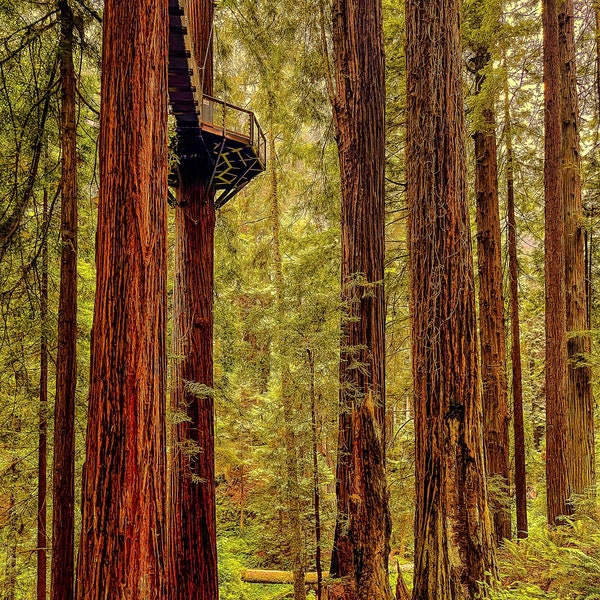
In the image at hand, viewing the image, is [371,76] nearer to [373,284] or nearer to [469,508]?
[373,284]

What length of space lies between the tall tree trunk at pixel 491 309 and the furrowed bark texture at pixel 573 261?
1099 mm

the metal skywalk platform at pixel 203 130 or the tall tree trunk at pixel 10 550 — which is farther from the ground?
the metal skywalk platform at pixel 203 130

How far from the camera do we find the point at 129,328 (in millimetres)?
2902

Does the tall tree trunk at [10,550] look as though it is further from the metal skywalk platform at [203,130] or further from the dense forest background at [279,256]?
the metal skywalk platform at [203,130]

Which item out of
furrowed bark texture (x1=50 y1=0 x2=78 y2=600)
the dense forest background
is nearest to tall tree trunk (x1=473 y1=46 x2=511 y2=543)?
the dense forest background

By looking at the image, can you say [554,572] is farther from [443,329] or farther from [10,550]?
[10,550]

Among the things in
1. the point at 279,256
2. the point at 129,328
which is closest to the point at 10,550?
the point at 129,328

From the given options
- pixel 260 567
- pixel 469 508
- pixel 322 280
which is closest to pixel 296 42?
pixel 322 280

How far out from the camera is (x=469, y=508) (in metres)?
3.64

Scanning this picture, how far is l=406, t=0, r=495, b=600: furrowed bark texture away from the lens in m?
3.63

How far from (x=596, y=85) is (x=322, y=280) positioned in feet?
24.4

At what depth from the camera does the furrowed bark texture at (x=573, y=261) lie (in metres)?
7.47

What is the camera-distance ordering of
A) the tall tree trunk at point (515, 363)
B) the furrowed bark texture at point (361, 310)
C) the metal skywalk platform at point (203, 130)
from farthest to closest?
the tall tree trunk at point (515, 363) < the metal skywalk platform at point (203, 130) < the furrowed bark texture at point (361, 310)

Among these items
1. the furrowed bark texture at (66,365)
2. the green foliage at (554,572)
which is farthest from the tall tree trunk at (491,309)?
the furrowed bark texture at (66,365)
